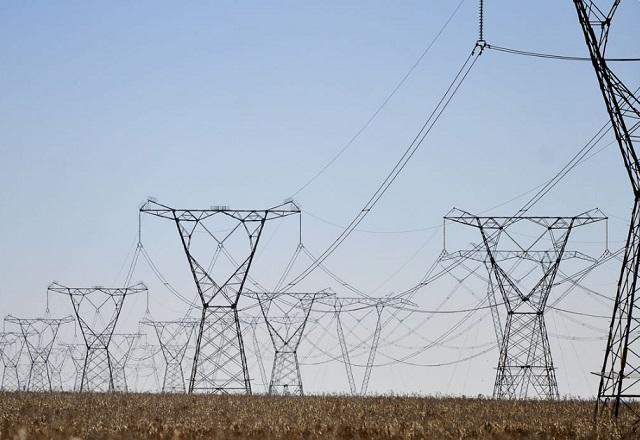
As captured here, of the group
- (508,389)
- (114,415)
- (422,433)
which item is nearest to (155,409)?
(114,415)

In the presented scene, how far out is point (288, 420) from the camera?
95.3ft

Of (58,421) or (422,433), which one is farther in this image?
(58,421)

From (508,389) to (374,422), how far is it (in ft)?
96.8

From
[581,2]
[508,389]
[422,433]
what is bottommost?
[422,433]

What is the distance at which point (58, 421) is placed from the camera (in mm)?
29297

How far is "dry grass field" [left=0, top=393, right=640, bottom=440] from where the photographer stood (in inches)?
957

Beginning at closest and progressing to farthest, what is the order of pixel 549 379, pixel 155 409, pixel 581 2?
pixel 581 2 < pixel 155 409 < pixel 549 379

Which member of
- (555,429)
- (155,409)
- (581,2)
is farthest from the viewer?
(155,409)

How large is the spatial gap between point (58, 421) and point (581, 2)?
57.0 ft

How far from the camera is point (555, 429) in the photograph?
25609 mm

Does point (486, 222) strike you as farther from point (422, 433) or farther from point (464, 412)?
point (422, 433)

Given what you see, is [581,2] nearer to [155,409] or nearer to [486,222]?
[155,409]

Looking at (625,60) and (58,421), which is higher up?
(625,60)

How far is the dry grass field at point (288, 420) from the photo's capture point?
24.3 metres
